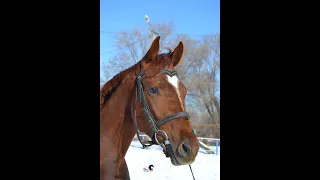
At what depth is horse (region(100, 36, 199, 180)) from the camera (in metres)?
1.41

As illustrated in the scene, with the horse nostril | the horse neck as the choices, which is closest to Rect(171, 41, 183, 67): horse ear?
the horse neck

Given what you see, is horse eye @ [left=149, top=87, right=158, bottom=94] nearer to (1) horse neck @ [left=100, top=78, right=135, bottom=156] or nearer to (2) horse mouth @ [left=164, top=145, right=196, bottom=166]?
(1) horse neck @ [left=100, top=78, right=135, bottom=156]

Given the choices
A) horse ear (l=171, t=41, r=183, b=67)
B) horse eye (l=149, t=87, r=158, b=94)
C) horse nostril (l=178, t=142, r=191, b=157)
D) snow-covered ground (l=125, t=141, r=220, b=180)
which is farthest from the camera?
snow-covered ground (l=125, t=141, r=220, b=180)

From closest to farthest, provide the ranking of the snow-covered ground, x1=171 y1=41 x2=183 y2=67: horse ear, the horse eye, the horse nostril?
the horse nostril → the horse eye → x1=171 y1=41 x2=183 y2=67: horse ear → the snow-covered ground

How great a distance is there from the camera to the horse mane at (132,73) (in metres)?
1.53

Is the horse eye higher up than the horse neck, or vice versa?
the horse eye

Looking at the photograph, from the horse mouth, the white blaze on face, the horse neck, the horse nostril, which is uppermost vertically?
the white blaze on face

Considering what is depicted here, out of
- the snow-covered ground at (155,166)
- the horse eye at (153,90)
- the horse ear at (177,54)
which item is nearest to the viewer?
the horse eye at (153,90)

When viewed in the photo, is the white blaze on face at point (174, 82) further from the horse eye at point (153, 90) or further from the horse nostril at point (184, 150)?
Answer: the horse nostril at point (184, 150)

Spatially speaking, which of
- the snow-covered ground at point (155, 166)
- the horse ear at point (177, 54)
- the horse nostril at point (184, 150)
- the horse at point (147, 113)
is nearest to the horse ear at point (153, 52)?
the horse at point (147, 113)

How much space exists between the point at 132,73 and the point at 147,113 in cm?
26
